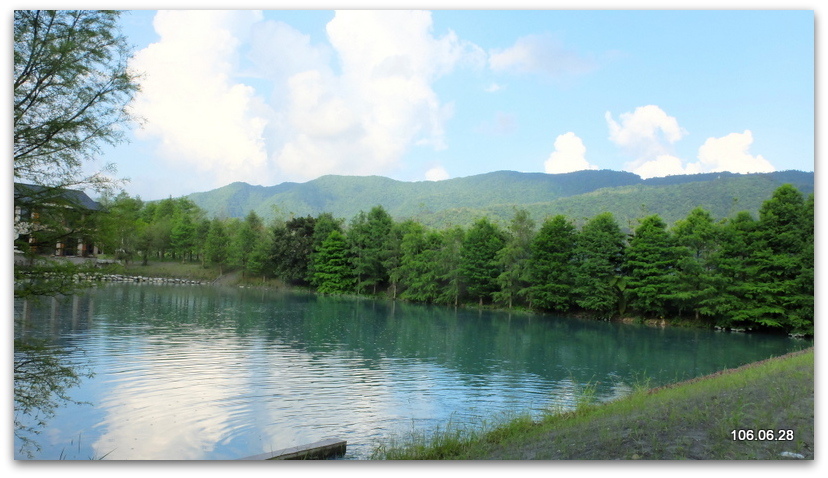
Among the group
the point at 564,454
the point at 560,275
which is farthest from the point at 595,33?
the point at 560,275

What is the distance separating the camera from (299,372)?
1114cm

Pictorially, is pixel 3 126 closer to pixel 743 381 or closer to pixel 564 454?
pixel 564 454

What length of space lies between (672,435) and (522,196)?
25693 millimetres

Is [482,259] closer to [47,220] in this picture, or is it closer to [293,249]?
[293,249]

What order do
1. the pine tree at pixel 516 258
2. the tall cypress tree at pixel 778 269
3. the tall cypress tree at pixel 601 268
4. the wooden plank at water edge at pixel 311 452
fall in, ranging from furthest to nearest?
the pine tree at pixel 516 258, the tall cypress tree at pixel 601 268, the tall cypress tree at pixel 778 269, the wooden plank at water edge at pixel 311 452

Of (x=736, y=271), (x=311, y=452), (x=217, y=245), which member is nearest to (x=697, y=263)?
(x=736, y=271)

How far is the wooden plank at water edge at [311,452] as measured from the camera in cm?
541

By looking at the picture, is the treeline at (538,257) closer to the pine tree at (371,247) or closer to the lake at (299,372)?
the pine tree at (371,247)

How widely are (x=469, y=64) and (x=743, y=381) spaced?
608 centimetres

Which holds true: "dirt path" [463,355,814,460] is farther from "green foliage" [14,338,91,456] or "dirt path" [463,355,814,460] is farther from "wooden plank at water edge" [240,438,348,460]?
"green foliage" [14,338,91,456]

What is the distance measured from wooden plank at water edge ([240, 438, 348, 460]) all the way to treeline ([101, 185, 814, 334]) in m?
3.07

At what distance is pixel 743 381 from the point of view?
722 cm

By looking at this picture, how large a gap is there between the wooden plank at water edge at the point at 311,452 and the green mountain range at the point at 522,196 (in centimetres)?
755

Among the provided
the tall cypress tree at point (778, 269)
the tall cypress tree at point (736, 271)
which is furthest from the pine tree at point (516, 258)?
the tall cypress tree at point (778, 269)
